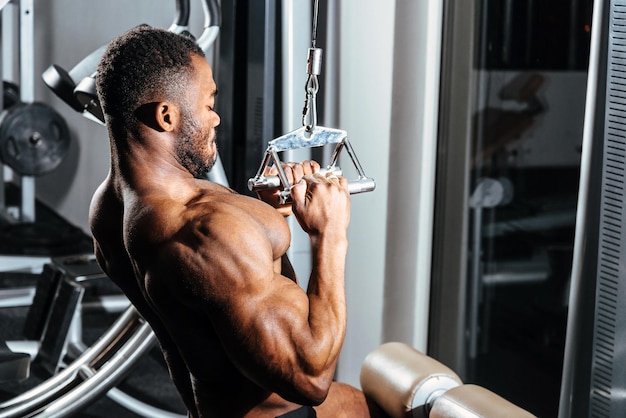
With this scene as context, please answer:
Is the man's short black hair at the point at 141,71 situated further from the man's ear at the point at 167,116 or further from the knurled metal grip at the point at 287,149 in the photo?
the knurled metal grip at the point at 287,149

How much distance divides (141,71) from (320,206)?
36 cm

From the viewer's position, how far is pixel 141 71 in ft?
4.39

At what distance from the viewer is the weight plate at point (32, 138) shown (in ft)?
15.3

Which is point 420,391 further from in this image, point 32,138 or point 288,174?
point 32,138

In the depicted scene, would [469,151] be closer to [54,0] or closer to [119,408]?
[119,408]

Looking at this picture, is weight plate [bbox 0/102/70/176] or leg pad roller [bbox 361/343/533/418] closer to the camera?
leg pad roller [bbox 361/343/533/418]

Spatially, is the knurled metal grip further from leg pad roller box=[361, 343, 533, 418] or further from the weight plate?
the weight plate

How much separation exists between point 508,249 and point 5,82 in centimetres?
390

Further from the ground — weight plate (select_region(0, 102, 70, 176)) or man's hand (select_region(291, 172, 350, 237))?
man's hand (select_region(291, 172, 350, 237))

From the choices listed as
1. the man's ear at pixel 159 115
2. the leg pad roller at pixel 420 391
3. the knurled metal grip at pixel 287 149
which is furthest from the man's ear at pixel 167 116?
the leg pad roller at pixel 420 391

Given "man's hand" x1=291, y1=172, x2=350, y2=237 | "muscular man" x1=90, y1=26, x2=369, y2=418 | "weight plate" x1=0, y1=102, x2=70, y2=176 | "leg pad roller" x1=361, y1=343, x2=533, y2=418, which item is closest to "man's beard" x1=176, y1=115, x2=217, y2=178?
"muscular man" x1=90, y1=26, x2=369, y2=418

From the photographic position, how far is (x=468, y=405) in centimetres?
171

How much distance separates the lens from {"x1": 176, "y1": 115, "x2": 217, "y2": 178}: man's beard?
54.2 inches

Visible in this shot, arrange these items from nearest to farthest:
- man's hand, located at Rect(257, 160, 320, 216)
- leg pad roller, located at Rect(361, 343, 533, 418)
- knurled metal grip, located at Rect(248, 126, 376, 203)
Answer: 1. knurled metal grip, located at Rect(248, 126, 376, 203)
2. man's hand, located at Rect(257, 160, 320, 216)
3. leg pad roller, located at Rect(361, 343, 533, 418)
